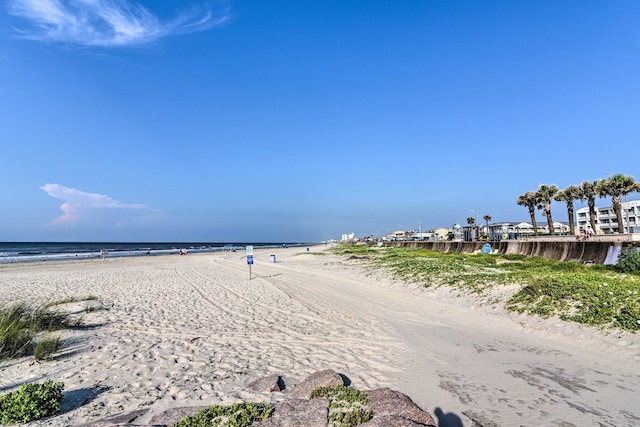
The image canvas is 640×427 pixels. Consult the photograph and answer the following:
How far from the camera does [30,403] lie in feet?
14.4

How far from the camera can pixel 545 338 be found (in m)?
8.05

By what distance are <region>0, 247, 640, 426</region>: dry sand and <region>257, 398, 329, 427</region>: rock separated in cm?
66

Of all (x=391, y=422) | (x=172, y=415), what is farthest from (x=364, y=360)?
(x=172, y=415)

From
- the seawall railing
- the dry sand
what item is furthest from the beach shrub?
the seawall railing

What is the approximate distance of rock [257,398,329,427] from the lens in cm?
399

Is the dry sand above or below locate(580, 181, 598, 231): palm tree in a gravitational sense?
below

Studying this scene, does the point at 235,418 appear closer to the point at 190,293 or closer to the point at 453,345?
the point at 453,345

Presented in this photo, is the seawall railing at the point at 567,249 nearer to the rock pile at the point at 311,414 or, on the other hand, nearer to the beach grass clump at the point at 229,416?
the rock pile at the point at 311,414

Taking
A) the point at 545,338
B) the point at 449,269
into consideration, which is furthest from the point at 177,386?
the point at 449,269

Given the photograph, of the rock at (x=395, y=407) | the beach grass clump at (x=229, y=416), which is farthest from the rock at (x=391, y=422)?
the beach grass clump at (x=229, y=416)

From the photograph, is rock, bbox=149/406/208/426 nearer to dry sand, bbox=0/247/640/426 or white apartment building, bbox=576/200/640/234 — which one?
dry sand, bbox=0/247/640/426

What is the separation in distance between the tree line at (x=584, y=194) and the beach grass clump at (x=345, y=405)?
2185 inches

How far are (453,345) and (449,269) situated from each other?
9.85 metres

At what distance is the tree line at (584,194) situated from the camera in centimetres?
5172
